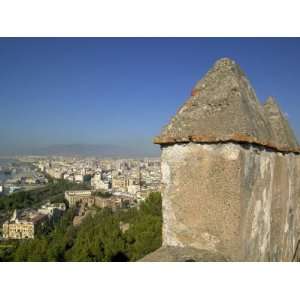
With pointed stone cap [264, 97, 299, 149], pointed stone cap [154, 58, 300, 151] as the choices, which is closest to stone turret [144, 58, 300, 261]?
pointed stone cap [154, 58, 300, 151]

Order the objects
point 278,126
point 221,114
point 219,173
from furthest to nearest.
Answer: point 278,126 < point 221,114 < point 219,173

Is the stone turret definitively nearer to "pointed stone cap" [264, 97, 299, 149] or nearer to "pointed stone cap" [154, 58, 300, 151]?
"pointed stone cap" [154, 58, 300, 151]

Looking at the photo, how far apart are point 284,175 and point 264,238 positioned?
0.73 metres

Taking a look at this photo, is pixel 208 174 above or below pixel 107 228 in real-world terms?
above

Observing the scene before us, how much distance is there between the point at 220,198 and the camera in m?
2.53

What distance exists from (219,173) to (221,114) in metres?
0.47

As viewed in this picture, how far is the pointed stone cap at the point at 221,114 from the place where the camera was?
8.36 ft

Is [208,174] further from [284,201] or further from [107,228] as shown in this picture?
[107,228]

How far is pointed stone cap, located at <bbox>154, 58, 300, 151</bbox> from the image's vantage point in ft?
8.36

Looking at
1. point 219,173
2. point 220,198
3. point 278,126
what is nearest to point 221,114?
point 219,173

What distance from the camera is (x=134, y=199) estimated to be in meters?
35.2

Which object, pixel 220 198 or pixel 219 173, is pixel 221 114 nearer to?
pixel 219 173

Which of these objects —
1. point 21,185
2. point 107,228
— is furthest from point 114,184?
point 107,228

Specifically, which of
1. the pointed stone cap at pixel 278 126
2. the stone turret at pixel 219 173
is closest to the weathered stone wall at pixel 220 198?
the stone turret at pixel 219 173
